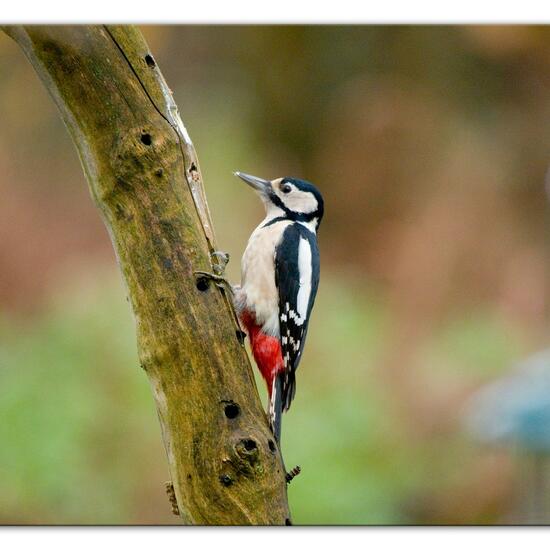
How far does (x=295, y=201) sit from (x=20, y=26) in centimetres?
95

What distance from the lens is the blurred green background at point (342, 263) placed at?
279cm

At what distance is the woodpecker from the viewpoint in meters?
Result: 2.46

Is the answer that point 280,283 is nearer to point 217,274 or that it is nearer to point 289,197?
point 289,197

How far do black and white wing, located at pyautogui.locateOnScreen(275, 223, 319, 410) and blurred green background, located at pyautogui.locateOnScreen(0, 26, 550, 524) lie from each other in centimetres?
47

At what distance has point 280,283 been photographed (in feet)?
8.39

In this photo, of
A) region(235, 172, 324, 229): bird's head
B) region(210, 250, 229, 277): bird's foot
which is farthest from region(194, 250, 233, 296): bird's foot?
region(235, 172, 324, 229): bird's head

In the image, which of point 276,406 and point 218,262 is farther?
point 276,406

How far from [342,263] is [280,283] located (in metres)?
0.77

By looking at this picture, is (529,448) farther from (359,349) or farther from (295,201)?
(295,201)

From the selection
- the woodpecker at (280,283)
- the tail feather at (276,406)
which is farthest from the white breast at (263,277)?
the tail feather at (276,406)

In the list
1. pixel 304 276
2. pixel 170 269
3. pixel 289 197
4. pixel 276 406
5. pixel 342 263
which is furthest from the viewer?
pixel 342 263

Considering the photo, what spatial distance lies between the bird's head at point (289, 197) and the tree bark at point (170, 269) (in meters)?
0.59
